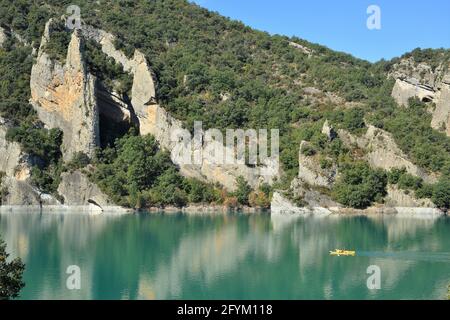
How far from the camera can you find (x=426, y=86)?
94.5m

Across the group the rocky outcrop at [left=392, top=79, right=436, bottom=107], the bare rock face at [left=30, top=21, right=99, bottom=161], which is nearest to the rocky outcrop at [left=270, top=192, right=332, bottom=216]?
the bare rock face at [left=30, top=21, right=99, bottom=161]

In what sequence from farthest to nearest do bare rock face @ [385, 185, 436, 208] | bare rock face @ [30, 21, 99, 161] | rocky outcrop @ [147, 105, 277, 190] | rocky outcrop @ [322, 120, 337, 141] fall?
bare rock face @ [30, 21, 99, 161] → rocky outcrop @ [147, 105, 277, 190] → rocky outcrop @ [322, 120, 337, 141] → bare rock face @ [385, 185, 436, 208]

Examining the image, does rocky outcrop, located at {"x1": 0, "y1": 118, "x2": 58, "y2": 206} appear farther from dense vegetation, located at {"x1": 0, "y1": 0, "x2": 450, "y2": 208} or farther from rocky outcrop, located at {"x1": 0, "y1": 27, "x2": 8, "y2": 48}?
rocky outcrop, located at {"x1": 0, "y1": 27, "x2": 8, "y2": 48}

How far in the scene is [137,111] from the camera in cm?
8544

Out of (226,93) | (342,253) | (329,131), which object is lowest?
(342,253)

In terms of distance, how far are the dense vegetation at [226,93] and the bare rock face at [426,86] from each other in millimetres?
1729

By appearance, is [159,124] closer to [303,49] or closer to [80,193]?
[80,193]

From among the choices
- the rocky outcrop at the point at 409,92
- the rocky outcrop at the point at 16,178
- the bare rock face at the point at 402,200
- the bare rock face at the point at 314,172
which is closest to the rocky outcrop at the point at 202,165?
the bare rock face at the point at 314,172

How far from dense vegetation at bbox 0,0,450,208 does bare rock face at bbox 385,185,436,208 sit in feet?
3.16

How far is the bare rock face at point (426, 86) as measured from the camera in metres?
85.1

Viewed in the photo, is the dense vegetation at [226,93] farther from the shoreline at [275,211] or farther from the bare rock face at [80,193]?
the bare rock face at [80,193]

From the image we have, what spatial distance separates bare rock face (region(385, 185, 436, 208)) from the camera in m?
70.7

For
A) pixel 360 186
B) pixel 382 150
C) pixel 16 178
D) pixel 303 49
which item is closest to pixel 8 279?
pixel 16 178

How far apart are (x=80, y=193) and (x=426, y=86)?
5450 cm
